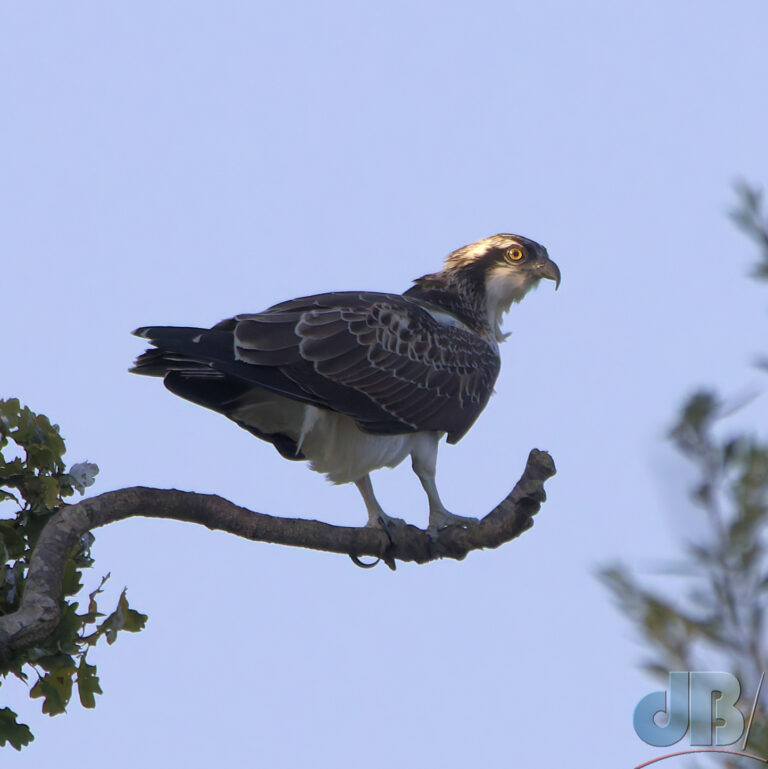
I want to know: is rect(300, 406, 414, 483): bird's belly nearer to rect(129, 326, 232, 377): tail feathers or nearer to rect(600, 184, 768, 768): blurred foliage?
rect(129, 326, 232, 377): tail feathers

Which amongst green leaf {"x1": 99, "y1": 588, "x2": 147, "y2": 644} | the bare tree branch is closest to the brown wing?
the bare tree branch

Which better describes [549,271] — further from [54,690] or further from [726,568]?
[726,568]

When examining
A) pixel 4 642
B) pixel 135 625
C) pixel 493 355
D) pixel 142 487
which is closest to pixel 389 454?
pixel 493 355

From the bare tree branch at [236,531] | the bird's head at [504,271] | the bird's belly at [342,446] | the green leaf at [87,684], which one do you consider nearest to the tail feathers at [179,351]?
the bird's belly at [342,446]

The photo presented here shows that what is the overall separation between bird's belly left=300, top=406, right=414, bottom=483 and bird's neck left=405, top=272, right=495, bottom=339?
5.93 ft

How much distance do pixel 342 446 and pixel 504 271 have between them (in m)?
2.71

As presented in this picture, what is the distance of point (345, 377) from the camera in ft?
26.3

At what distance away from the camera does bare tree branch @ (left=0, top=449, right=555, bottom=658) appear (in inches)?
186

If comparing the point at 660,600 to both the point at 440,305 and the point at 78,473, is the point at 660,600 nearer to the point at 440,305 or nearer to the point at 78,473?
the point at 78,473

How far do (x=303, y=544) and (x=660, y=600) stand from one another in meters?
4.10

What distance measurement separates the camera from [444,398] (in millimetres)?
8734

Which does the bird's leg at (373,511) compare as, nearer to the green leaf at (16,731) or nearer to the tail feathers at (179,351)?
the tail feathers at (179,351)

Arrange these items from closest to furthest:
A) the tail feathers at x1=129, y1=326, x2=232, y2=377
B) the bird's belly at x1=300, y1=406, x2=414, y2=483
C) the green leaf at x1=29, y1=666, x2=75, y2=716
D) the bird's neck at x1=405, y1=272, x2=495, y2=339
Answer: the green leaf at x1=29, y1=666, x2=75, y2=716
the tail feathers at x1=129, y1=326, x2=232, y2=377
the bird's belly at x1=300, y1=406, x2=414, y2=483
the bird's neck at x1=405, y1=272, x2=495, y2=339

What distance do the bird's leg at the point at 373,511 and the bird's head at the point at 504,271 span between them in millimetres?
2127
